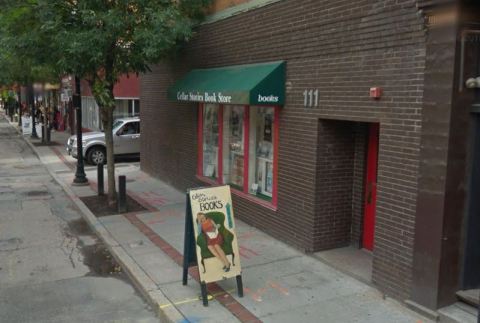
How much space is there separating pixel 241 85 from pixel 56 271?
414 cm

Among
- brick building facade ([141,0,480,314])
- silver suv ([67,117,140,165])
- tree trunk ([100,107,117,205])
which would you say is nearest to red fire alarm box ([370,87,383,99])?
brick building facade ([141,0,480,314])

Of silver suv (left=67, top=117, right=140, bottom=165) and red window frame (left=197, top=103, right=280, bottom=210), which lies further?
silver suv (left=67, top=117, right=140, bottom=165)

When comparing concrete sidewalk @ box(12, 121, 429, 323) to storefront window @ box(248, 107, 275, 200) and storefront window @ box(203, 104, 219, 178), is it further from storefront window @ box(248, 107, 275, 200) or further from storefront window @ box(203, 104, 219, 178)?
storefront window @ box(203, 104, 219, 178)

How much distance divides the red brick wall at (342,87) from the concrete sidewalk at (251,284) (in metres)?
0.37

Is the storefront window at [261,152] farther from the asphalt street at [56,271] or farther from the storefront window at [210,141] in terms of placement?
the asphalt street at [56,271]

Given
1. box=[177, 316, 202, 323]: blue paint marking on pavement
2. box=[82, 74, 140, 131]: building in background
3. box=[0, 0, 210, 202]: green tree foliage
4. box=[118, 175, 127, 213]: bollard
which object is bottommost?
box=[177, 316, 202, 323]: blue paint marking on pavement

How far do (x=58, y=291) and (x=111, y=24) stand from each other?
5.04 m

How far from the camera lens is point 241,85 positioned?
8664 mm

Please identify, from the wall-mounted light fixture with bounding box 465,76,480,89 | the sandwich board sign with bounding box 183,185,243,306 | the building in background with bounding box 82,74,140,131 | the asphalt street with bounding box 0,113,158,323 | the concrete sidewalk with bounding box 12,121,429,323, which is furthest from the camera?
the building in background with bounding box 82,74,140,131

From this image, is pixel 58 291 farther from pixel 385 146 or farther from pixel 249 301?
pixel 385 146

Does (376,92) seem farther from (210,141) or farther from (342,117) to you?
(210,141)

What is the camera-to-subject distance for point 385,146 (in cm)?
616

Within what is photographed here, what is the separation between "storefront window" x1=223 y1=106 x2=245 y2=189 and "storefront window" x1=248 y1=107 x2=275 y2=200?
1.50ft

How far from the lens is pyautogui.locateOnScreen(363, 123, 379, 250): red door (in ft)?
24.8
